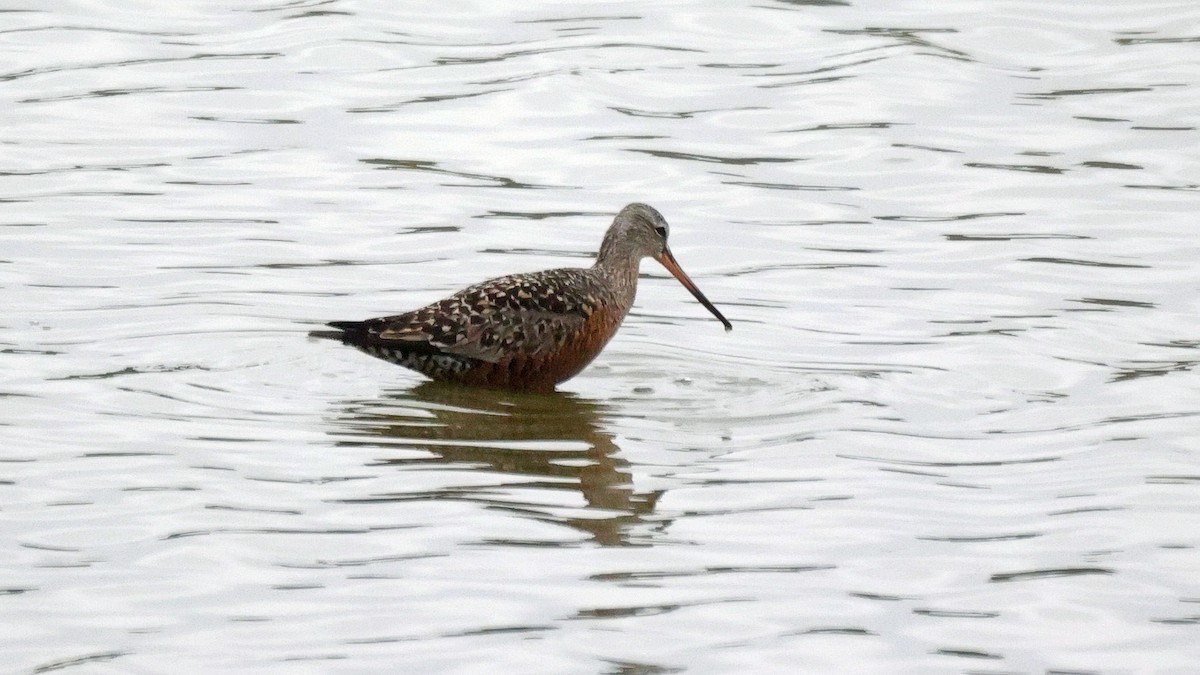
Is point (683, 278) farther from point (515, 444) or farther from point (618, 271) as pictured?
point (515, 444)

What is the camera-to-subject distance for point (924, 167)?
1505cm

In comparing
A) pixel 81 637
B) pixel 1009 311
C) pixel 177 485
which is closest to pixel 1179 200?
pixel 1009 311

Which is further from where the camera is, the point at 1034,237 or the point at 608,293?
the point at 1034,237

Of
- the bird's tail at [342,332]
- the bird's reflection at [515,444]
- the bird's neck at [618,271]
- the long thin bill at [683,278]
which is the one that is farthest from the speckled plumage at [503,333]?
Answer: the long thin bill at [683,278]

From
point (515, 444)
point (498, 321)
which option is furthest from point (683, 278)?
point (515, 444)

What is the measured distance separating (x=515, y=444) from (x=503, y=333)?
1.27 m

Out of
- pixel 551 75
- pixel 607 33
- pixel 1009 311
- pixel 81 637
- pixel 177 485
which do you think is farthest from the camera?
pixel 607 33

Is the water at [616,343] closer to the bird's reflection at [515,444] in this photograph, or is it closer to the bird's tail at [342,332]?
the bird's reflection at [515,444]

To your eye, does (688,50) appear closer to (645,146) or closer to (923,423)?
(645,146)

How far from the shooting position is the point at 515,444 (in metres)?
9.16

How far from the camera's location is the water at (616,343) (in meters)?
6.91

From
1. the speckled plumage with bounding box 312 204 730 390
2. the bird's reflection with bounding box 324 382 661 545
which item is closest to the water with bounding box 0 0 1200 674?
the bird's reflection with bounding box 324 382 661 545

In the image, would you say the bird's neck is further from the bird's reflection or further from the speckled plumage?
the bird's reflection

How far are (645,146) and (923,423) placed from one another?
21.4 feet
